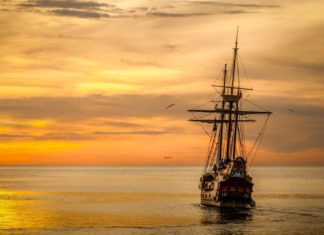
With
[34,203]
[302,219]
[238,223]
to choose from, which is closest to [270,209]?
[302,219]

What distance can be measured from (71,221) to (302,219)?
31406 millimetres

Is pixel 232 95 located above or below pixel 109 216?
above

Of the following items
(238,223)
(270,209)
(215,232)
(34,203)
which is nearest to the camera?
(215,232)

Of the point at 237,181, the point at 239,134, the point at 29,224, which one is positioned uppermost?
the point at 239,134

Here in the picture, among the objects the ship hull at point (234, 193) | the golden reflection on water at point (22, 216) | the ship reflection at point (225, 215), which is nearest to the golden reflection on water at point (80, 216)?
the golden reflection on water at point (22, 216)

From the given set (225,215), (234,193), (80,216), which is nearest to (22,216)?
(80,216)

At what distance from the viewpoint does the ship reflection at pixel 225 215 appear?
292ft

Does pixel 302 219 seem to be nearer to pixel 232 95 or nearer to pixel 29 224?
pixel 232 95

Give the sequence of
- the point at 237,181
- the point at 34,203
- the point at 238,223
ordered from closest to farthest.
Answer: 1. the point at 238,223
2. the point at 237,181
3. the point at 34,203

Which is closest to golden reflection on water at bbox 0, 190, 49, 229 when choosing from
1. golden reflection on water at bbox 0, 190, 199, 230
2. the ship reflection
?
golden reflection on water at bbox 0, 190, 199, 230

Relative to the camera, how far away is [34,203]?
5113 inches

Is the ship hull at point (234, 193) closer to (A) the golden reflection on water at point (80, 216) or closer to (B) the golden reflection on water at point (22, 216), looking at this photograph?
(A) the golden reflection on water at point (80, 216)

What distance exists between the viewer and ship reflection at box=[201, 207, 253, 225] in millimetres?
88938

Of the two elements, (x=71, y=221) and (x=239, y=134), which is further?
(x=239, y=134)
